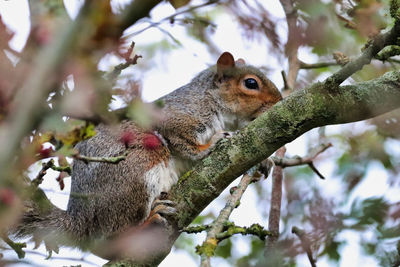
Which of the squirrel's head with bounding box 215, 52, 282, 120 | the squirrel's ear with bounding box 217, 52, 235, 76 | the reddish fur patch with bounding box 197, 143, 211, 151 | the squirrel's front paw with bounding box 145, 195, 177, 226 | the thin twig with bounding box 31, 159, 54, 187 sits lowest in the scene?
the squirrel's head with bounding box 215, 52, 282, 120

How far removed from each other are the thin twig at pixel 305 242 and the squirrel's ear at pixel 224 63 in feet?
6.15

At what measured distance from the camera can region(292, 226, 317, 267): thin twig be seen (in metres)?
2.54

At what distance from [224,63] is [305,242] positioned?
6.64 feet

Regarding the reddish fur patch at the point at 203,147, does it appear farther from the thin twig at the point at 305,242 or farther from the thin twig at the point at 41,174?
the thin twig at the point at 41,174

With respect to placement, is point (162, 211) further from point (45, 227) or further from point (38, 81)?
point (38, 81)

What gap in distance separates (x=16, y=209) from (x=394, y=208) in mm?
1931

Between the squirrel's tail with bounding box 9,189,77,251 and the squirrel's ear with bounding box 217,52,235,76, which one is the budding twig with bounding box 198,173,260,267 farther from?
the squirrel's ear with bounding box 217,52,235,76

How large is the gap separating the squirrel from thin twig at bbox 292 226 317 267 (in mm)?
880

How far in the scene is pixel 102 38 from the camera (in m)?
1.05

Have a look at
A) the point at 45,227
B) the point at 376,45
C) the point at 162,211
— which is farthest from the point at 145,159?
the point at 376,45

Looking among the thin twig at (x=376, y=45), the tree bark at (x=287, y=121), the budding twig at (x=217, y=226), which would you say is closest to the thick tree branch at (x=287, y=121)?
the tree bark at (x=287, y=121)

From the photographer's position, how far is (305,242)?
255 cm

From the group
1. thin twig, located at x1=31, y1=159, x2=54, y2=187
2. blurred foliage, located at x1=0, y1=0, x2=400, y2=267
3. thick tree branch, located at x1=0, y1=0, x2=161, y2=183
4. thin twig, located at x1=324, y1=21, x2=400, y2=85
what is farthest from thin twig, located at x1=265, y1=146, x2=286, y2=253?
thick tree branch, located at x1=0, y1=0, x2=161, y2=183

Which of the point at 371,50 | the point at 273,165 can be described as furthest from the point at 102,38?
the point at 273,165
